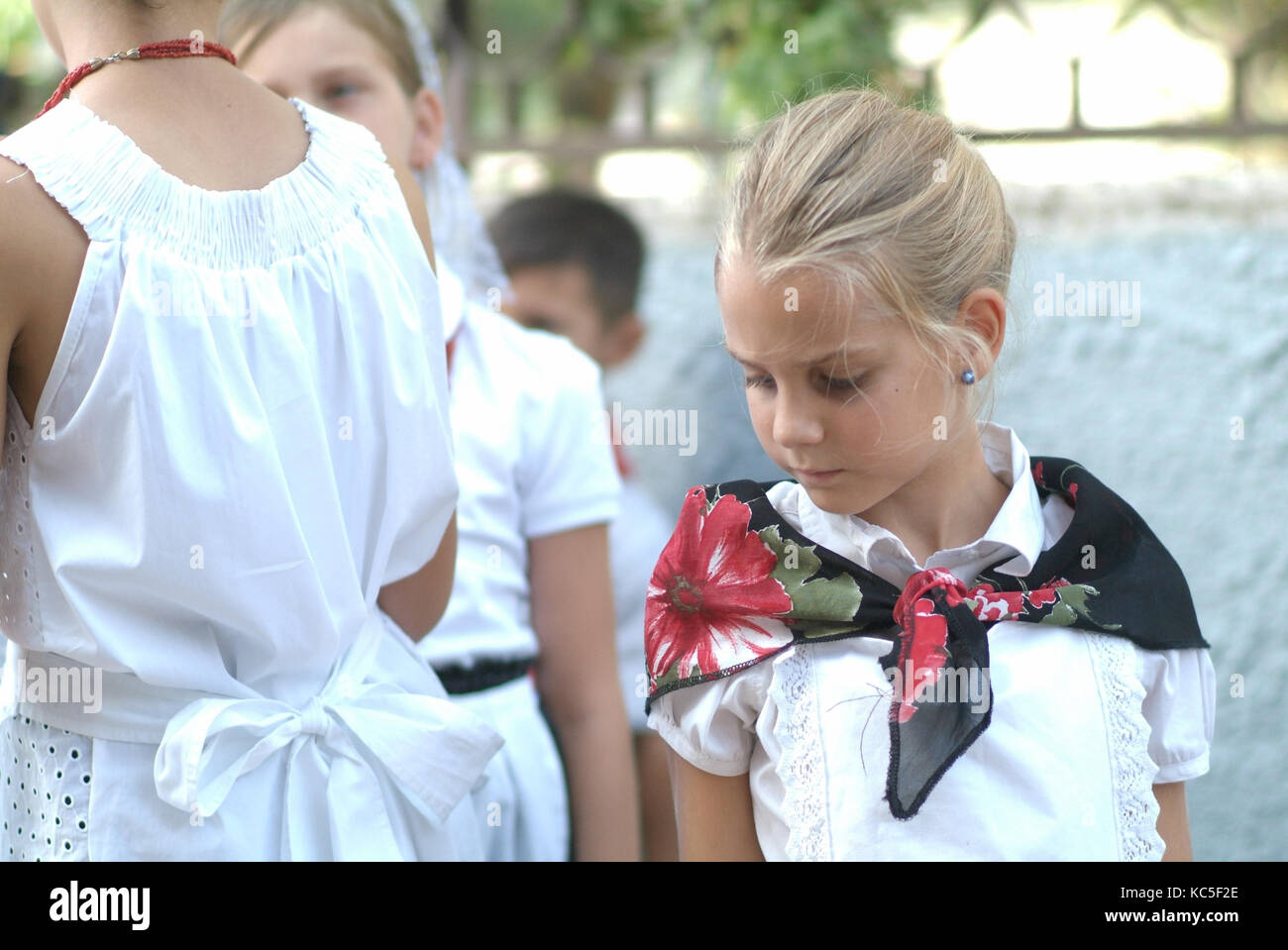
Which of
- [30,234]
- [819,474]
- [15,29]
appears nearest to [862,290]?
[819,474]

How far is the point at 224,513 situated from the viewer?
3.61 ft

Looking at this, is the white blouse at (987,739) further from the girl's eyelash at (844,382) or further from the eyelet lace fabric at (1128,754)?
the girl's eyelash at (844,382)

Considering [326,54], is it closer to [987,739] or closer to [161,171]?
[161,171]

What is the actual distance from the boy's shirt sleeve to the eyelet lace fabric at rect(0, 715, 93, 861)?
0.70 meters

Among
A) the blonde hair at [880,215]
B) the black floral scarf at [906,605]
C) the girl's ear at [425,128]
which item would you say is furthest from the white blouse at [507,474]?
the blonde hair at [880,215]

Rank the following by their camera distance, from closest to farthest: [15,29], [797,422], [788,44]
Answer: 1. [797,422]
2. [788,44]
3. [15,29]

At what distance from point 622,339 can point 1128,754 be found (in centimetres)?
175

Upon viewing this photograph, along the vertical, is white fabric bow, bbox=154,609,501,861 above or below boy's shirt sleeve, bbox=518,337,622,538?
below

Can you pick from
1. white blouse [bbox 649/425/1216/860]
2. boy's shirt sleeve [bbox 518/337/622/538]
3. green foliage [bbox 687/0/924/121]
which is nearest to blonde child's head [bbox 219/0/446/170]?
boy's shirt sleeve [bbox 518/337/622/538]

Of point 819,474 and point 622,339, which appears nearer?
point 819,474

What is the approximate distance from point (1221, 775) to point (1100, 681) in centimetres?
157

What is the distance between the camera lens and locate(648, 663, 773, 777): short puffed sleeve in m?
1.20

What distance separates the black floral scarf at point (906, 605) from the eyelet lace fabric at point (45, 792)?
1.73 feet

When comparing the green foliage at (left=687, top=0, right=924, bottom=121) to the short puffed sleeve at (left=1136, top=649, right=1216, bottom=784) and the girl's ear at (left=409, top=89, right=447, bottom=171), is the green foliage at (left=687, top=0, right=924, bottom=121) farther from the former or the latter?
the short puffed sleeve at (left=1136, top=649, right=1216, bottom=784)
